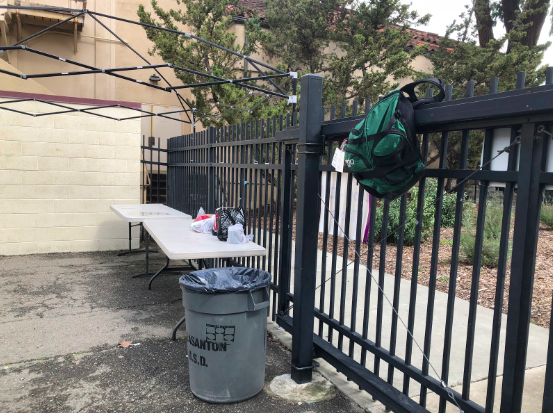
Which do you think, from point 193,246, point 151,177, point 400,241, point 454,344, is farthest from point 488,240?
point 151,177

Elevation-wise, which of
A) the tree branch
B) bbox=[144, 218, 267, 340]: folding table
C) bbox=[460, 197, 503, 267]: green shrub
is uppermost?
the tree branch

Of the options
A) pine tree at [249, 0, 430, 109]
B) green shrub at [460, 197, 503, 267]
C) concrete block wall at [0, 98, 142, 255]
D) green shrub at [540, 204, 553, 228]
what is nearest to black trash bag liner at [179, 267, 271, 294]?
green shrub at [460, 197, 503, 267]

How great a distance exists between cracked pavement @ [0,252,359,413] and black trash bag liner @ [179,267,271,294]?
0.81 m

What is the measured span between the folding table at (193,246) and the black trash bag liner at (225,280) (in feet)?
1.17

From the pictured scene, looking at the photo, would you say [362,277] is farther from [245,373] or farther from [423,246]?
[245,373]

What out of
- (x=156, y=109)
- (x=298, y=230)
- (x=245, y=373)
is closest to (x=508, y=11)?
(x=156, y=109)

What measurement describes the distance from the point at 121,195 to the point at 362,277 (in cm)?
481

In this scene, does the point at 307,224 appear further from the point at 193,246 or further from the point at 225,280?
the point at 193,246

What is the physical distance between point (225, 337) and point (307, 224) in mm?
1004

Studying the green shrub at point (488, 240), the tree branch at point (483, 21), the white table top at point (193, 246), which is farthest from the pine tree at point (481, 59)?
the white table top at point (193, 246)

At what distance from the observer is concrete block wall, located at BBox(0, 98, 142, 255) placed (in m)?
7.42

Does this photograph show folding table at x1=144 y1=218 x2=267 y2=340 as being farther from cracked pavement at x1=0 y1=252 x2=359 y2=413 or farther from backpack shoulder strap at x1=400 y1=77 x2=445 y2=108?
backpack shoulder strap at x1=400 y1=77 x2=445 y2=108

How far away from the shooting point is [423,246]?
27.0 feet

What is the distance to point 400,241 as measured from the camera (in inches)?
103
